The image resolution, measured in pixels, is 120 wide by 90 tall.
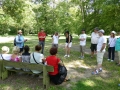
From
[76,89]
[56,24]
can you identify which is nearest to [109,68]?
[76,89]

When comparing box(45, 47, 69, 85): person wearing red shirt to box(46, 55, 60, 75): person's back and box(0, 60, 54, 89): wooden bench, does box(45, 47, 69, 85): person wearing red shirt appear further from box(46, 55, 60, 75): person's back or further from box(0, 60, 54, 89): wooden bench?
box(0, 60, 54, 89): wooden bench

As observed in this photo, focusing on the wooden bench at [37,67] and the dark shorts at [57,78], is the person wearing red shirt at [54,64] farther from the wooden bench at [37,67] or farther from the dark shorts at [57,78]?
the wooden bench at [37,67]

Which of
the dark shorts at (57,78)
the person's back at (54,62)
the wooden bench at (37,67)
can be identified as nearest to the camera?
the wooden bench at (37,67)

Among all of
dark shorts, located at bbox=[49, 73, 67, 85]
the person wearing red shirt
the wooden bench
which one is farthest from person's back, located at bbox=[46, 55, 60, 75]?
the wooden bench

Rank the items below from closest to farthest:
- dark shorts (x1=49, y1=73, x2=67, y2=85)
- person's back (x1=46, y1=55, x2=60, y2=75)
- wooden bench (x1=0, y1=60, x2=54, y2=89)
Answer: wooden bench (x1=0, y1=60, x2=54, y2=89) < person's back (x1=46, y1=55, x2=60, y2=75) < dark shorts (x1=49, y1=73, x2=67, y2=85)

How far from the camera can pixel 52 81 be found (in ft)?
19.4

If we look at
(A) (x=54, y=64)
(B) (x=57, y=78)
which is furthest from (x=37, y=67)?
(B) (x=57, y=78)

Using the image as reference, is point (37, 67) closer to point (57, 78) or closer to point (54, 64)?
point (54, 64)

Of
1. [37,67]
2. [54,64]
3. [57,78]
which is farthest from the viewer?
[57,78]

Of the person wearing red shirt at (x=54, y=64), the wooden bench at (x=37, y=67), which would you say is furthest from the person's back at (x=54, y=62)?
the wooden bench at (x=37, y=67)

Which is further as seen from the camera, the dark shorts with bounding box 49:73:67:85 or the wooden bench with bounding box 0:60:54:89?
the dark shorts with bounding box 49:73:67:85

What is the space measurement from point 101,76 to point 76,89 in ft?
6.47

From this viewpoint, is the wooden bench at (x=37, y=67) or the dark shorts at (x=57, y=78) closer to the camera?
the wooden bench at (x=37, y=67)

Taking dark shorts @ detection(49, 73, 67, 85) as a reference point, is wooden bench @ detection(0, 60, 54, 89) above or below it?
above
